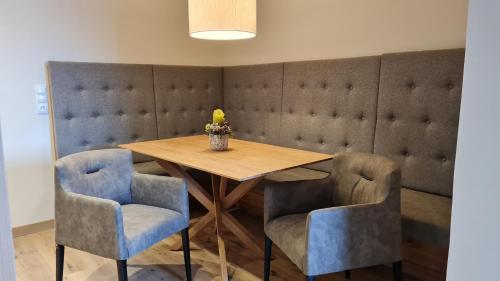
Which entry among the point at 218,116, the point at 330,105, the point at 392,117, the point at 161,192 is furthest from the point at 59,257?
the point at 392,117

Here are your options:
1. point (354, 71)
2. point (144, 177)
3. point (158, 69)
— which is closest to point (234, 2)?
point (354, 71)

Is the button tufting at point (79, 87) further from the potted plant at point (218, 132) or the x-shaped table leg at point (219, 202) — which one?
the potted plant at point (218, 132)

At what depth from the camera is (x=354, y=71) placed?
248 cm

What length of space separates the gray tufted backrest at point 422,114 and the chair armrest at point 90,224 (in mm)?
1712

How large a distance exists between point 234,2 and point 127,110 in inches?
59.5

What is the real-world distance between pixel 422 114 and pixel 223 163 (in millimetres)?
1264

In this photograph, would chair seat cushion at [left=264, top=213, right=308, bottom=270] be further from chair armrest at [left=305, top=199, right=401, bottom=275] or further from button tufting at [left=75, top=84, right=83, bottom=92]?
button tufting at [left=75, top=84, right=83, bottom=92]

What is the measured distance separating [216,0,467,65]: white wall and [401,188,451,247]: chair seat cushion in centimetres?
95

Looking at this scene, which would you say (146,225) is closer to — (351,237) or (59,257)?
(59,257)

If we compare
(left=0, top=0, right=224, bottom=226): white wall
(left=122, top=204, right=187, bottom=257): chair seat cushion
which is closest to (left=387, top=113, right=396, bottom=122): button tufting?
(left=122, top=204, right=187, bottom=257): chair seat cushion

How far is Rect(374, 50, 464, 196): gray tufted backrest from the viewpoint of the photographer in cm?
204

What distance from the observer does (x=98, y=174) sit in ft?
6.66

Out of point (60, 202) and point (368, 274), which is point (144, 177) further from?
point (368, 274)

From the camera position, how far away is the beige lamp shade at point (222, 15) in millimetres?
2012
